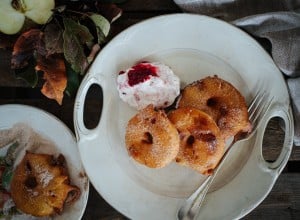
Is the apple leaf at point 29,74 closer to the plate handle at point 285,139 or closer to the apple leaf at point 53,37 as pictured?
the apple leaf at point 53,37

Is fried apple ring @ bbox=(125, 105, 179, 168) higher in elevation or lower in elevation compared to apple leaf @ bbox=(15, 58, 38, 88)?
lower

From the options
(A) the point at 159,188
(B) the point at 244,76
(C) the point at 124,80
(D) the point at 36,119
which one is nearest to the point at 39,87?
(D) the point at 36,119

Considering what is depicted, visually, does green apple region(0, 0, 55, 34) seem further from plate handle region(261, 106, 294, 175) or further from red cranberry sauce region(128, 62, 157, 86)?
plate handle region(261, 106, 294, 175)

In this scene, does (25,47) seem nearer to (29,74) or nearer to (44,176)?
(29,74)

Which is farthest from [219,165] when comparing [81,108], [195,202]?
[81,108]

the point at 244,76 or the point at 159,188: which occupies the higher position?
the point at 244,76

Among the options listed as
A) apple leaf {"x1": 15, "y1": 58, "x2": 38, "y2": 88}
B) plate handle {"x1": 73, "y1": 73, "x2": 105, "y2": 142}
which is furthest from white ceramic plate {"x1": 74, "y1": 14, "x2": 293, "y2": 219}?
apple leaf {"x1": 15, "y1": 58, "x2": 38, "y2": 88}

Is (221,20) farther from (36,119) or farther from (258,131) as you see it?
(36,119)
